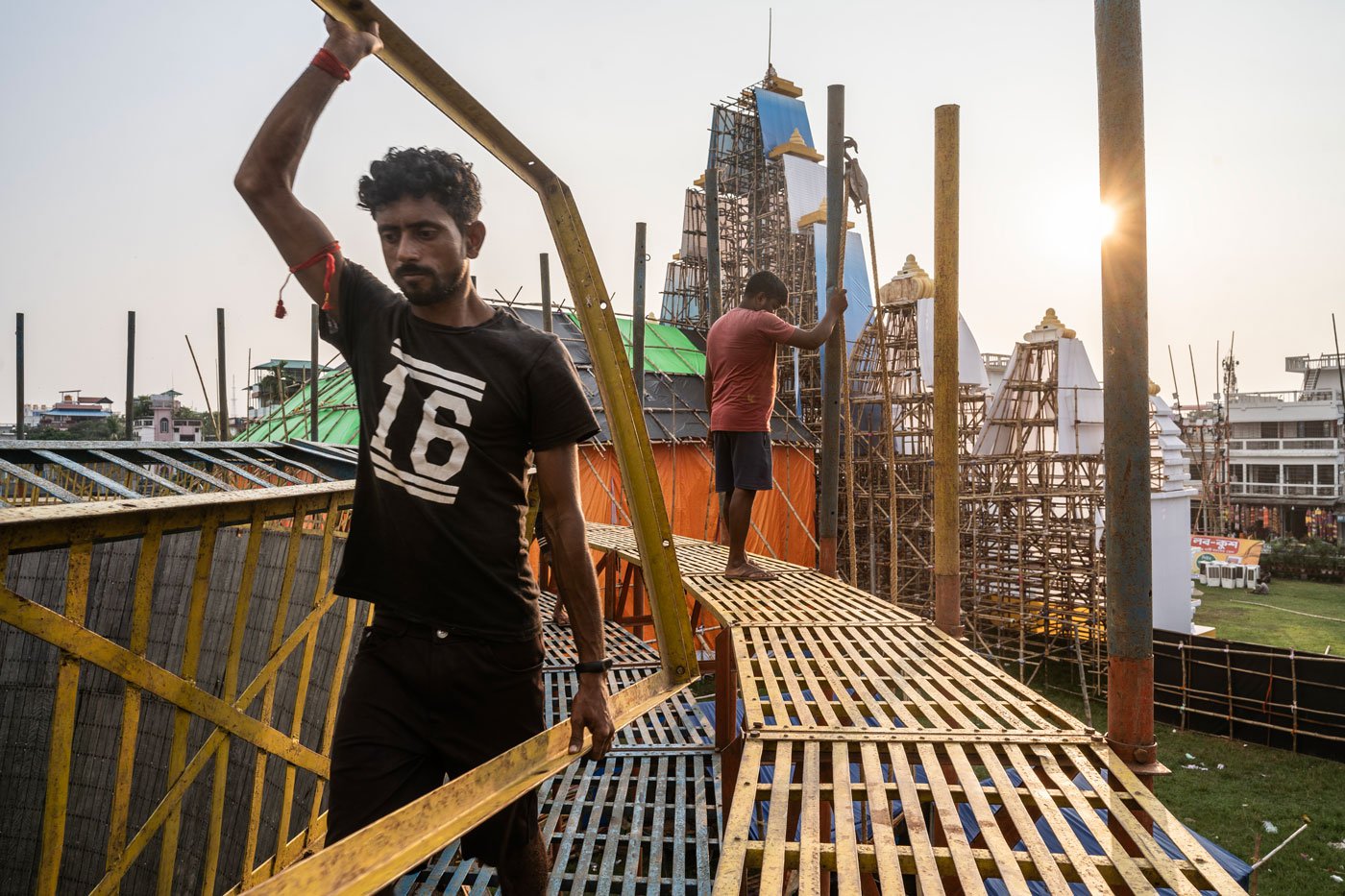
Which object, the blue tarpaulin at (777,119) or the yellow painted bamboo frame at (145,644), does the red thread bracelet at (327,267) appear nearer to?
the yellow painted bamboo frame at (145,644)

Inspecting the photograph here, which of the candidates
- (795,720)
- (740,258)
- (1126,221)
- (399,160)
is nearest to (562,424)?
(399,160)

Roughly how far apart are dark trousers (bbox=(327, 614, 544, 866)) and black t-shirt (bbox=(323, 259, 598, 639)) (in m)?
0.06

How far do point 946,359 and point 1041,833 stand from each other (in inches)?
93.8

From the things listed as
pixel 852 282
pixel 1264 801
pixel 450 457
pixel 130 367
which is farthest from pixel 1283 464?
pixel 450 457

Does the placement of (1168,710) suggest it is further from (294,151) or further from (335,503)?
(294,151)

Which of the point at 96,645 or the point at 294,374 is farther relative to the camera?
the point at 294,374

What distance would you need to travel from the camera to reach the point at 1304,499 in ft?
103

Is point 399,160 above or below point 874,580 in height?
above

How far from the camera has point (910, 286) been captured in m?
16.8

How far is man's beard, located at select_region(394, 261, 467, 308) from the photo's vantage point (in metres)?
1.77

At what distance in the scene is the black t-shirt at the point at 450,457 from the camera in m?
1.77

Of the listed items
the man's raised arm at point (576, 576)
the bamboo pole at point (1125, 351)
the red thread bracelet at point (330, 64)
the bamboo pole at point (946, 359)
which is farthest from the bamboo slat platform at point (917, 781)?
the red thread bracelet at point (330, 64)

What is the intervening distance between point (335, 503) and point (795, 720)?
1521mm

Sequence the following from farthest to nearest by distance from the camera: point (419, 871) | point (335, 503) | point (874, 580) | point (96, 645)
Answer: point (874, 580) < point (419, 871) < point (335, 503) < point (96, 645)
